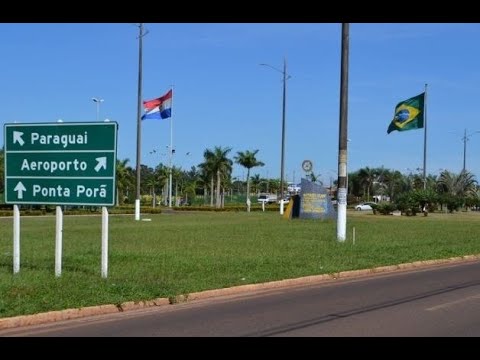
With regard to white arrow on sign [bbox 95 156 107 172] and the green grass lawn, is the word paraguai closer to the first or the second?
white arrow on sign [bbox 95 156 107 172]

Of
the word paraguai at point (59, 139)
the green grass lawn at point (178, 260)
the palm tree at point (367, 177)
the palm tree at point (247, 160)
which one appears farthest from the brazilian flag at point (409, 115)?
the palm tree at point (367, 177)

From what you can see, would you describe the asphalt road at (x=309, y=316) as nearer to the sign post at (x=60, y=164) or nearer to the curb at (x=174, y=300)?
the curb at (x=174, y=300)

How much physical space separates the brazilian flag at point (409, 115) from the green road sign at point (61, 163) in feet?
86.4

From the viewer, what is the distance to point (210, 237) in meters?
24.5

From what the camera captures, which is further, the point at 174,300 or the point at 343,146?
the point at 343,146

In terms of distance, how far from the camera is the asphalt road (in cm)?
897

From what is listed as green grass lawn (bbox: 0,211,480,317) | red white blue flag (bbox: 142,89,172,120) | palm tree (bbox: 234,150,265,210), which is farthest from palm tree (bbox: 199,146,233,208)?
green grass lawn (bbox: 0,211,480,317)

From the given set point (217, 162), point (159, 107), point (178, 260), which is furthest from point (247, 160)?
point (178, 260)

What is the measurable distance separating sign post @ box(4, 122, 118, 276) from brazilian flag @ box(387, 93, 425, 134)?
26329 millimetres

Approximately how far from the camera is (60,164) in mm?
14102

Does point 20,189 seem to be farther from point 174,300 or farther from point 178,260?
point 174,300

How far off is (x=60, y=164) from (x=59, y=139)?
53 cm
